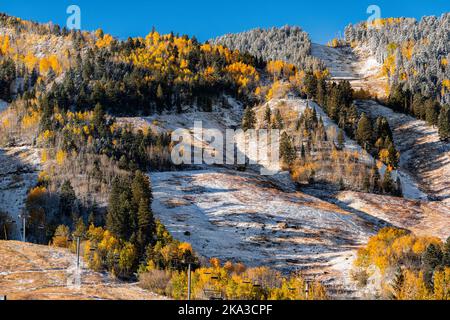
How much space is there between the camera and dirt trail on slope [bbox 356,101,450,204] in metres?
130

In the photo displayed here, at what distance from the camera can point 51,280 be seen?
55.3m

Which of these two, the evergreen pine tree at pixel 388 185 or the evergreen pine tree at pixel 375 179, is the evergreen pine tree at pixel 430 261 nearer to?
the evergreen pine tree at pixel 375 179

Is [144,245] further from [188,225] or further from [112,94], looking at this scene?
[112,94]

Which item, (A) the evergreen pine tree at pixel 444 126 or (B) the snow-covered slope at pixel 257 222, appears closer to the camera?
(B) the snow-covered slope at pixel 257 222

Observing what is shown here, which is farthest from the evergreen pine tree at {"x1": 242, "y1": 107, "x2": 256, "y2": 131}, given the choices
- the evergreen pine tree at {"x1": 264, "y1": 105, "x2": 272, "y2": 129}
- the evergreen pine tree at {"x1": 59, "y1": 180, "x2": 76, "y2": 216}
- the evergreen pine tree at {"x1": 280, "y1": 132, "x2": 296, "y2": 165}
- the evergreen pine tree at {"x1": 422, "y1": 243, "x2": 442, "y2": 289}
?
the evergreen pine tree at {"x1": 422, "y1": 243, "x2": 442, "y2": 289}

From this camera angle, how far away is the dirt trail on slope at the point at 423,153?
12988cm

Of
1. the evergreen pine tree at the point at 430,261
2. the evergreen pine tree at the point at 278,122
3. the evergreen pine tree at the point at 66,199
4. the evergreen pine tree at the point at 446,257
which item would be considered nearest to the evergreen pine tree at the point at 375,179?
the evergreen pine tree at the point at 278,122

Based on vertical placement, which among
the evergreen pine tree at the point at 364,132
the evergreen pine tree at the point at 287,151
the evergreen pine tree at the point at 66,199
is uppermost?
the evergreen pine tree at the point at 364,132

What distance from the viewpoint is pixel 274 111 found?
535 feet

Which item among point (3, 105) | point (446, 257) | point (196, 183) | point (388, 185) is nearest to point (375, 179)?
point (388, 185)

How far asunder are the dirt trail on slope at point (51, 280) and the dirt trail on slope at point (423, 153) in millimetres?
85174

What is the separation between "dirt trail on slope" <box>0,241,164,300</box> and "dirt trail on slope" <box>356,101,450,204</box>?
85.2m

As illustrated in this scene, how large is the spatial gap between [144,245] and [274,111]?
98.9 m

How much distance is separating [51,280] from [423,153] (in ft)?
384
